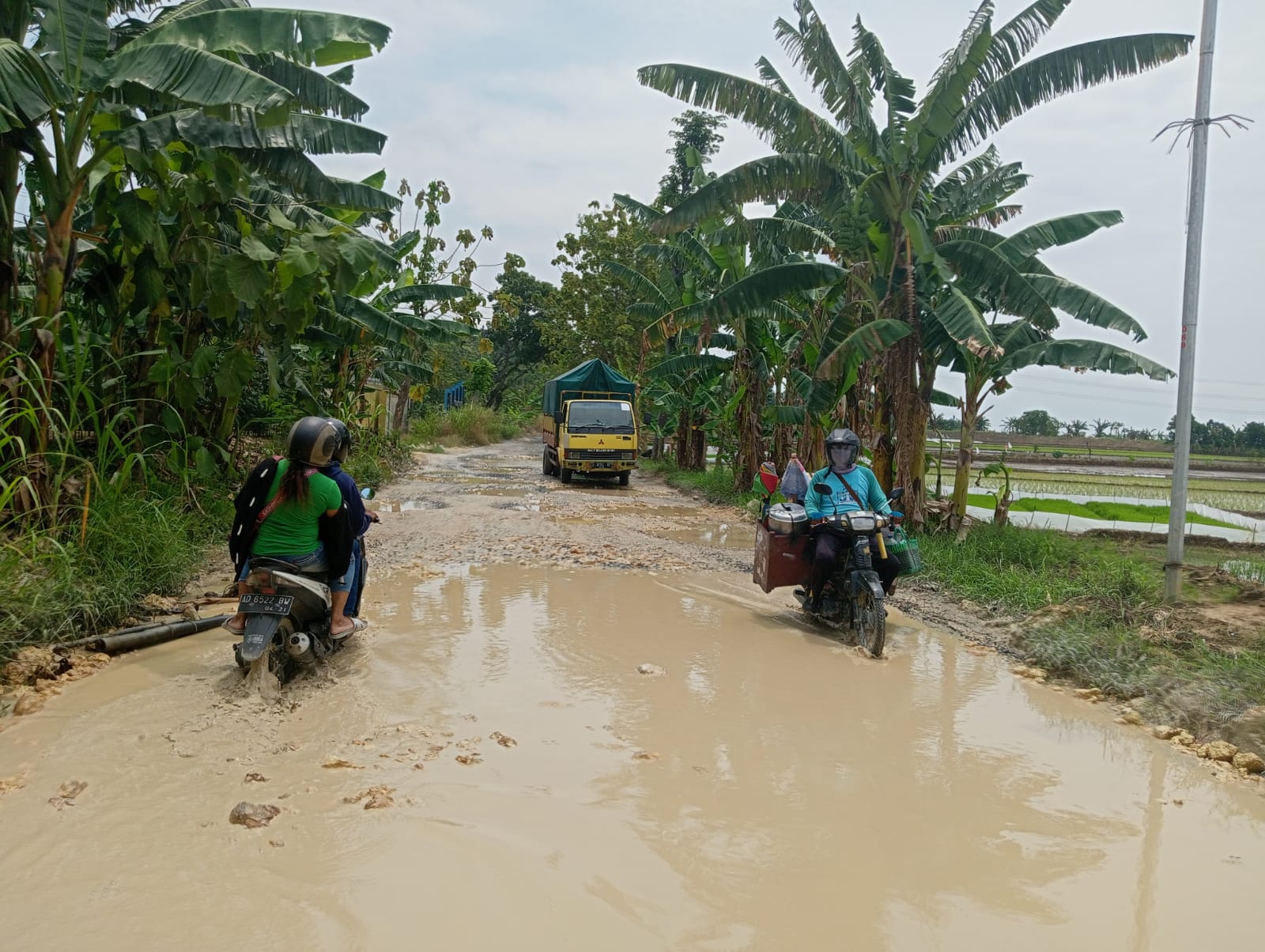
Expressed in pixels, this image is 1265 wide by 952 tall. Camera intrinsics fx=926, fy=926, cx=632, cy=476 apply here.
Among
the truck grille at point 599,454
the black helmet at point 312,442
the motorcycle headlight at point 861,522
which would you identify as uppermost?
the black helmet at point 312,442

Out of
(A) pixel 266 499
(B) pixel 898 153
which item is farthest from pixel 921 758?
(B) pixel 898 153

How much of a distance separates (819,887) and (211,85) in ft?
21.5

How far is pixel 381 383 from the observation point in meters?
21.7

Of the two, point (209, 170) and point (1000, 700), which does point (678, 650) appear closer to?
point (1000, 700)

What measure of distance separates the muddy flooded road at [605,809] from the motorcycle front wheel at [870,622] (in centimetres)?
23

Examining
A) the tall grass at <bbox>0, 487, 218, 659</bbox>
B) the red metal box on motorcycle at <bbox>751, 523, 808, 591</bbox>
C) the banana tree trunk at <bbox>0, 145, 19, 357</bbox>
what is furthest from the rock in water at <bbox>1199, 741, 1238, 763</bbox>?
the banana tree trunk at <bbox>0, 145, 19, 357</bbox>

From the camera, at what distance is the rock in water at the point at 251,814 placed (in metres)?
3.49

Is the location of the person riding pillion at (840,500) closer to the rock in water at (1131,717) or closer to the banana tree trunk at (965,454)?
the rock in water at (1131,717)

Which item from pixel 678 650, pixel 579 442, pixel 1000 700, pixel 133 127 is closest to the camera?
pixel 1000 700

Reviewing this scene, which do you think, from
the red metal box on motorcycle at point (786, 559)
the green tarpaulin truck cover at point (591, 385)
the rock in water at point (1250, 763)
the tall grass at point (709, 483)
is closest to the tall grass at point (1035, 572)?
the red metal box on motorcycle at point (786, 559)

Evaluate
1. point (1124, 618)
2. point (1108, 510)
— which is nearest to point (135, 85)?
point (1124, 618)

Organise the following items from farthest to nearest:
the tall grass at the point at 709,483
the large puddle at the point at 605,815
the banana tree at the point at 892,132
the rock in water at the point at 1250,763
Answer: the tall grass at the point at 709,483, the banana tree at the point at 892,132, the rock in water at the point at 1250,763, the large puddle at the point at 605,815

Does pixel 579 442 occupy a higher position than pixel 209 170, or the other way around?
pixel 209 170

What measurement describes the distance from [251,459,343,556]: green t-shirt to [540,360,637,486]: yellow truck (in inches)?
605
